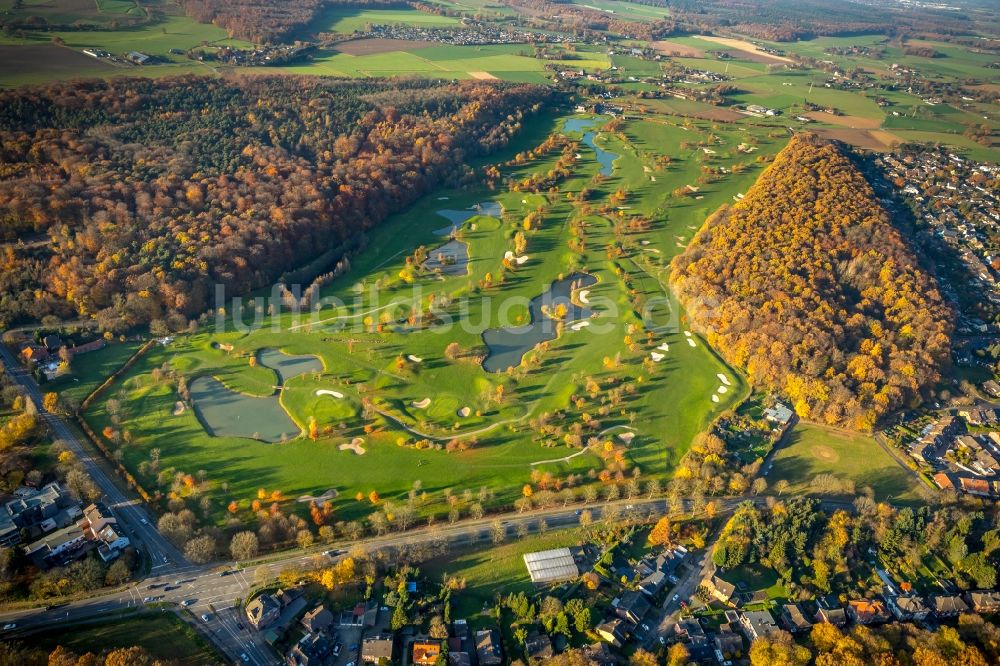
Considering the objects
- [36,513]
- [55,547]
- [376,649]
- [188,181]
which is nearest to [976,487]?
[376,649]

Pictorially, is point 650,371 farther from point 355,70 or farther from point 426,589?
point 355,70

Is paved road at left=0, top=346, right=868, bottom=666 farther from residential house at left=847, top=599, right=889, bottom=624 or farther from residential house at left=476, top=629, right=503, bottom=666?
residential house at left=847, top=599, right=889, bottom=624

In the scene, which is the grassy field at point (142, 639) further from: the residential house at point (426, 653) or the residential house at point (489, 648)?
the residential house at point (489, 648)

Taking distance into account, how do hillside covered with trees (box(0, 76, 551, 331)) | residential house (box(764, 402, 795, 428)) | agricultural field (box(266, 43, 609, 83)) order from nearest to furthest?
residential house (box(764, 402, 795, 428)) < hillside covered with trees (box(0, 76, 551, 331)) < agricultural field (box(266, 43, 609, 83))

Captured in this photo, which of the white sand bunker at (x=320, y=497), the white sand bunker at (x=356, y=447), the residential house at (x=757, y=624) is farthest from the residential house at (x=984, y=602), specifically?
the white sand bunker at (x=320, y=497)

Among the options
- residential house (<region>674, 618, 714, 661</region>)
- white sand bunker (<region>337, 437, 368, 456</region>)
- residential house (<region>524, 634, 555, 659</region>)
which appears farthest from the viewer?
white sand bunker (<region>337, 437, 368, 456</region>)

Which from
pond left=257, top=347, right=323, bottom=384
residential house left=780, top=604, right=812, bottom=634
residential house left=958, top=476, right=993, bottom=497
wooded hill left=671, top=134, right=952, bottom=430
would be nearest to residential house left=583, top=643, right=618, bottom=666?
residential house left=780, top=604, right=812, bottom=634

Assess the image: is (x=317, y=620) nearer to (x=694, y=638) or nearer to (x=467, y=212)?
(x=694, y=638)
